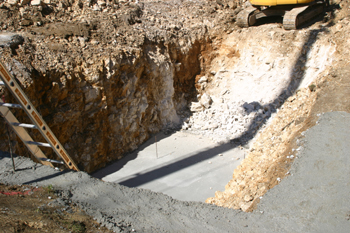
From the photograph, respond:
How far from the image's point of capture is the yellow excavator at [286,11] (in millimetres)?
10578

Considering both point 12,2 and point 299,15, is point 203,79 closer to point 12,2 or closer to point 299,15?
point 299,15

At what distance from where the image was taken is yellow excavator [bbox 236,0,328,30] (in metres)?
10.6

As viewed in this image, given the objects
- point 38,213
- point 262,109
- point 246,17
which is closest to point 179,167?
point 262,109

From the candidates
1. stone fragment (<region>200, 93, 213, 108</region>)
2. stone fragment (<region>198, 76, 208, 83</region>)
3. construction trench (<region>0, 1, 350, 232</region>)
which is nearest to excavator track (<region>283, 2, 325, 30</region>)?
construction trench (<region>0, 1, 350, 232</region>)

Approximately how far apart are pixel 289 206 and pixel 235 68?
7471 mm

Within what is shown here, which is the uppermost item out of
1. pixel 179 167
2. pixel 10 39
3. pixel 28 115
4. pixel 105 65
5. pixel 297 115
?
pixel 10 39

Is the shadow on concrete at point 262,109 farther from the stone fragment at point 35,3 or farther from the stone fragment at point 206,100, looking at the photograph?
the stone fragment at point 35,3

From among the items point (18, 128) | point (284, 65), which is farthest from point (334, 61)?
point (18, 128)

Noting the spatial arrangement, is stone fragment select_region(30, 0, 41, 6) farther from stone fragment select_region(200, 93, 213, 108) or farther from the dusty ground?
the dusty ground

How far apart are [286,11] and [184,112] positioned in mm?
5136

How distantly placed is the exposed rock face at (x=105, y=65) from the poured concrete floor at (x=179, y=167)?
479 millimetres

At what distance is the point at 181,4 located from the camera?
12.4 meters

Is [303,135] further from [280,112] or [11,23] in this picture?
[11,23]

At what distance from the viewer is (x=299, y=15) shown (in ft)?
35.3
